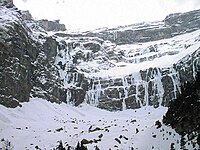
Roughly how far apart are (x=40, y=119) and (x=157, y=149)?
156ft

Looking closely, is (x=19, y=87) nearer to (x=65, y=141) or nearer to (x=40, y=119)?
(x=40, y=119)

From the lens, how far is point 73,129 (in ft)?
212

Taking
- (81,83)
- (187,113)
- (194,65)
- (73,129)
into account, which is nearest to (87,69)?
(81,83)

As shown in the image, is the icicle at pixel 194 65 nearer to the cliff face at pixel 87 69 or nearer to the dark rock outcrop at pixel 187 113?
the cliff face at pixel 87 69

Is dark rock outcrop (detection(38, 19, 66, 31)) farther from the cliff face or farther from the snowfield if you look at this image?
the snowfield

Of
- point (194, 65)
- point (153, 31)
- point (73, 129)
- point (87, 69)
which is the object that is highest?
point (153, 31)

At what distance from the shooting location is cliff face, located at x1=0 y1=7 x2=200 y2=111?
9256 centimetres

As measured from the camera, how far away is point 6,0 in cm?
11738

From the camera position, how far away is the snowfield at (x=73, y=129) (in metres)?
38.2

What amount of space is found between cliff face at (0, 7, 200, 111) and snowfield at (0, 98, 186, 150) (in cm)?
497

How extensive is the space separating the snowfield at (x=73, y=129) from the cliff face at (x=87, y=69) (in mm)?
4972

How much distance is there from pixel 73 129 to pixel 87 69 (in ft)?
208

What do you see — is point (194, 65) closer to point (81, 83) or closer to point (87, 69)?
point (81, 83)

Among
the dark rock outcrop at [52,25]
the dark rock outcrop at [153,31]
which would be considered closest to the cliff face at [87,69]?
the dark rock outcrop at [153,31]
